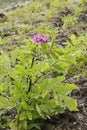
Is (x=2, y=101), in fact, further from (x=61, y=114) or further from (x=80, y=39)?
(x=80, y=39)

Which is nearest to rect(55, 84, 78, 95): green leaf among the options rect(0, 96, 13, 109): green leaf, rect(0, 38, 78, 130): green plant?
rect(0, 38, 78, 130): green plant

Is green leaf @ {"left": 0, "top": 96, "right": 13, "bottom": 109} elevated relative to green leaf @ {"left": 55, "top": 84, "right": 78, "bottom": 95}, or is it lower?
lower

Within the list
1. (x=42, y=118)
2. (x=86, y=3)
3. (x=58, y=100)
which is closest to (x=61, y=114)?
(x=42, y=118)

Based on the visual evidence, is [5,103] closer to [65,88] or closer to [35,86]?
[35,86]

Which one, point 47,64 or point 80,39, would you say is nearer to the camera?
point 47,64

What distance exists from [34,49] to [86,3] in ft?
24.5

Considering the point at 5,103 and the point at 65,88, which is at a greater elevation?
the point at 65,88

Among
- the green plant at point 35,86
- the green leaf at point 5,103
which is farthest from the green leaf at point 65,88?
the green leaf at point 5,103

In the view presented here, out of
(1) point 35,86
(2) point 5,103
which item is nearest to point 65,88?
(1) point 35,86

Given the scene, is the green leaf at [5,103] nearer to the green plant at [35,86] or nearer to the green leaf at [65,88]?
the green plant at [35,86]

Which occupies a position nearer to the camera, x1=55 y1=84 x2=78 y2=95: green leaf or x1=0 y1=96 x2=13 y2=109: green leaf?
x1=55 y1=84 x2=78 y2=95: green leaf

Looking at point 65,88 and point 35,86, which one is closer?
point 65,88

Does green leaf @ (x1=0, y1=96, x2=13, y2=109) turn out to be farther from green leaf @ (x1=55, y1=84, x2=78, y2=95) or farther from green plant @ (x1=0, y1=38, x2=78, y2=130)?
green leaf @ (x1=55, y1=84, x2=78, y2=95)

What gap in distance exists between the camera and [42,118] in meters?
3.42
